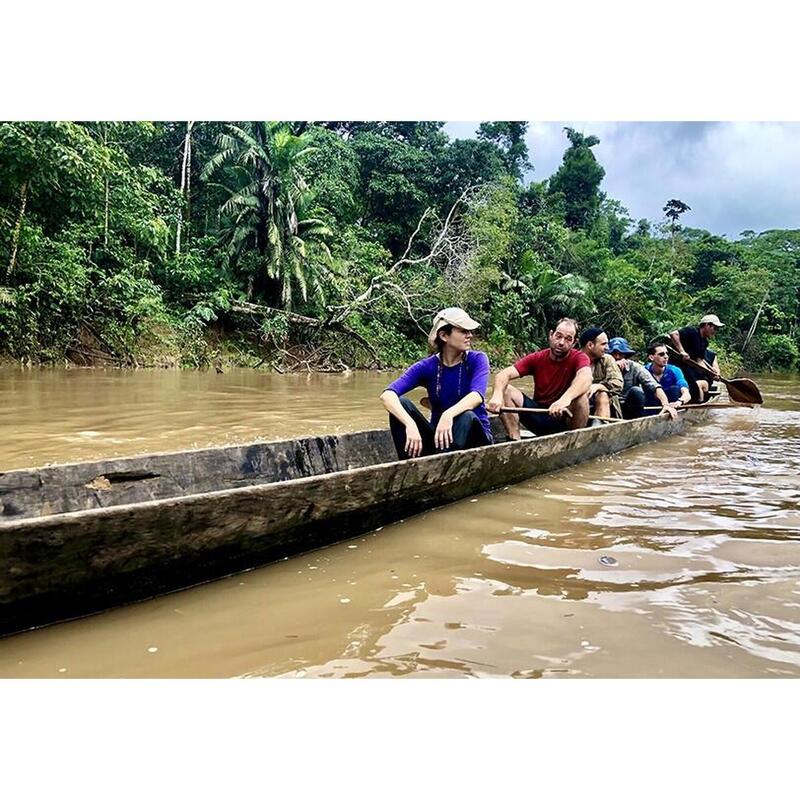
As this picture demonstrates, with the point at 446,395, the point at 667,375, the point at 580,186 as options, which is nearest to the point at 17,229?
the point at 446,395

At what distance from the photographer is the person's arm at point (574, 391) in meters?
4.83

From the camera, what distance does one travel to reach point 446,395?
13.5ft

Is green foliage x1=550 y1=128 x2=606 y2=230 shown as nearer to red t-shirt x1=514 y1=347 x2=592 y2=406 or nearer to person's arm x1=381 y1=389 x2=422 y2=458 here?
red t-shirt x1=514 y1=347 x2=592 y2=406

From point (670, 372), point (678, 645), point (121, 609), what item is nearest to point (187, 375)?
point (670, 372)

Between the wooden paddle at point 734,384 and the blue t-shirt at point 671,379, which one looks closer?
the blue t-shirt at point 671,379

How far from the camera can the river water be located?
1866 millimetres

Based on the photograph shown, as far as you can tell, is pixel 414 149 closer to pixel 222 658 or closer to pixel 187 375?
pixel 187 375

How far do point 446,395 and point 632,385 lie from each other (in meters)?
3.59

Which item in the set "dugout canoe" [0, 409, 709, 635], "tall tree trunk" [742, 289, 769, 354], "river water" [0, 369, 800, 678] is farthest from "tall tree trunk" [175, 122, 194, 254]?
"tall tree trunk" [742, 289, 769, 354]

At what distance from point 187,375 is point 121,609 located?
1080cm

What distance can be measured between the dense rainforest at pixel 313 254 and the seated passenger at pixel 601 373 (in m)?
9.43

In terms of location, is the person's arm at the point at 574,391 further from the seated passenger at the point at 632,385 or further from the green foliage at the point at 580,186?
the green foliage at the point at 580,186

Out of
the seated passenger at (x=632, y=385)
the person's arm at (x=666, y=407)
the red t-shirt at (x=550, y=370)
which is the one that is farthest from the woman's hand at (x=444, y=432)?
the person's arm at (x=666, y=407)

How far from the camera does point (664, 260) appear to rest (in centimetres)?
2819
